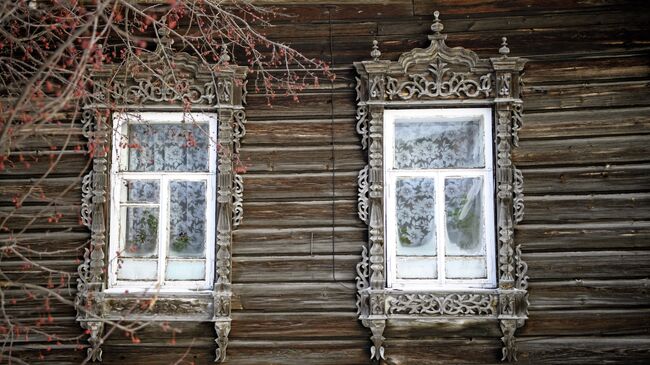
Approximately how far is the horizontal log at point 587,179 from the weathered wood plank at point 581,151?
6 cm

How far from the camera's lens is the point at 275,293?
18.0ft

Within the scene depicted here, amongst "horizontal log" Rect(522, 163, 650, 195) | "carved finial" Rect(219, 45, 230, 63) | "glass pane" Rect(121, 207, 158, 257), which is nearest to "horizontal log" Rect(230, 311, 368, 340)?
"glass pane" Rect(121, 207, 158, 257)

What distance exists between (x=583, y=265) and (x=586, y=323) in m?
0.43

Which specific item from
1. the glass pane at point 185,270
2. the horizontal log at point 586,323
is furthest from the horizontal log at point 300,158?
the horizontal log at point 586,323

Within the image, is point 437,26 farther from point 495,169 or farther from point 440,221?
point 440,221

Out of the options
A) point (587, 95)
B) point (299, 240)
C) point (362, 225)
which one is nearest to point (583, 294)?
point (587, 95)

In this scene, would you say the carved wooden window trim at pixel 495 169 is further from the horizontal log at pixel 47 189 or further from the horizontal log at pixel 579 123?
the horizontal log at pixel 47 189

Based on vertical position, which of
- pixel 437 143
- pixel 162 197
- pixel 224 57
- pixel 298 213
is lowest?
pixel 298 213

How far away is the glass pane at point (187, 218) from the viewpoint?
5.62 metres

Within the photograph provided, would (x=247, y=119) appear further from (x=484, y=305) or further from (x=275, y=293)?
(x=484, y=305)

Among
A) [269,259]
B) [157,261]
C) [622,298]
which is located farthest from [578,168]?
[157,261]

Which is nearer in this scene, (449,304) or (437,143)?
(449,304)

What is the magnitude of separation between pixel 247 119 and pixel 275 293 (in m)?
1.37

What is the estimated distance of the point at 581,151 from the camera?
18.0ft
